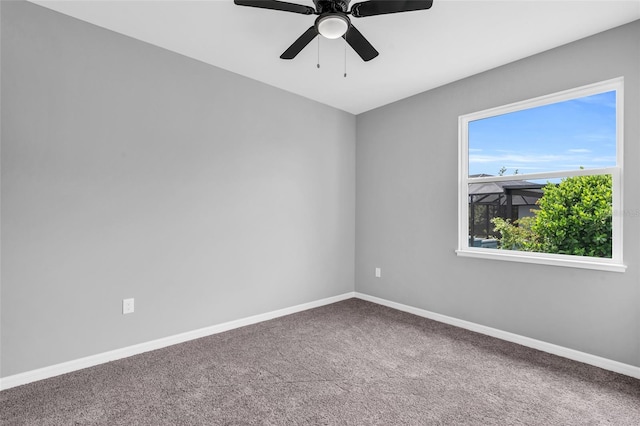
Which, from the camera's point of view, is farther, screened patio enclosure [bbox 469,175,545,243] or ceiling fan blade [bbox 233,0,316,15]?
screened patio enclosure [bbox 469,175,545,243]

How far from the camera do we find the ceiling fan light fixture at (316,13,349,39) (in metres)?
1.81

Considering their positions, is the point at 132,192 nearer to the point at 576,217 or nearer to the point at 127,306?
the point at 127,306

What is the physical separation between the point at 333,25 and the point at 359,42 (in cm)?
30

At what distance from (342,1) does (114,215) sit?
223 cm

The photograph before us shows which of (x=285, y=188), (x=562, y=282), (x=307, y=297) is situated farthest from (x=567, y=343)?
(x=285, y=188)

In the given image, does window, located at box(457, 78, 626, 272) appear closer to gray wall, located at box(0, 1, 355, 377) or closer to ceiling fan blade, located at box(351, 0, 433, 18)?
ceiling fan blade, located at box(351, 0, 433, 18)

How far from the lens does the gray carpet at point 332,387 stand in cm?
182

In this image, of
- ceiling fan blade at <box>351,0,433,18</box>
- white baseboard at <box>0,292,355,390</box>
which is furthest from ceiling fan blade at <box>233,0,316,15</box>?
white baseboard at <box>0,292,355,390</box>

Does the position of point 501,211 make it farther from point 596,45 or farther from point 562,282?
point 596,45

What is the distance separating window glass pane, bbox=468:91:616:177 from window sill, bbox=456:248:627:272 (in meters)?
0.75

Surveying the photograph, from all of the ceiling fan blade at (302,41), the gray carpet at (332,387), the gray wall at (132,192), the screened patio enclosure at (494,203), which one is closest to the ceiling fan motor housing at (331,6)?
the ceiling fan blade at (302,41)

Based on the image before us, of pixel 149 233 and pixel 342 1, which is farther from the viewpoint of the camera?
pixel 149 233

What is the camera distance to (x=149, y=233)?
264cm

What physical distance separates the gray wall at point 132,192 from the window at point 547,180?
1.90m
